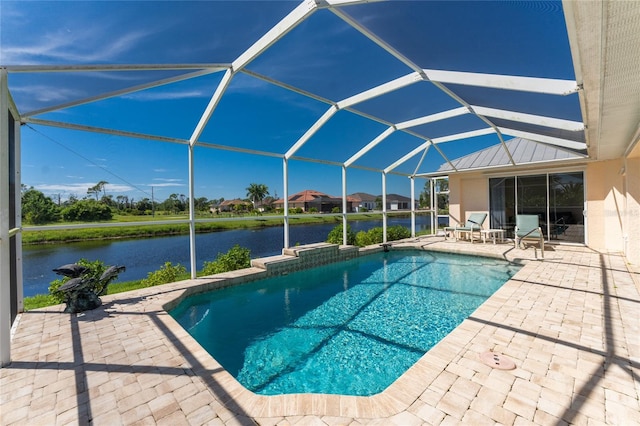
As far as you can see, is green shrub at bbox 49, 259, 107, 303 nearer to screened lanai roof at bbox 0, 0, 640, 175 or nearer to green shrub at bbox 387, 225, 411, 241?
screened lanai roof at bbox 0, 0, 640, 175

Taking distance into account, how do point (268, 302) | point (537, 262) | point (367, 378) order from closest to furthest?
point (367, 378) < point (268, 302) < point (537, 262)

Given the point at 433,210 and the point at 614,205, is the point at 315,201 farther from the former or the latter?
the point at 614,205

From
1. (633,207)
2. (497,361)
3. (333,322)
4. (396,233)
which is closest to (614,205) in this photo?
(633,207)

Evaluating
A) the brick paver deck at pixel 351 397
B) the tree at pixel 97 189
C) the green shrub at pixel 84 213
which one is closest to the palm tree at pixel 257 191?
the tree at pixel 97 189

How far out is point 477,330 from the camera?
3.68m

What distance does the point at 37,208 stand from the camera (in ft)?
19.6

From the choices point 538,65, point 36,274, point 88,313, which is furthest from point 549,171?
point 36,274

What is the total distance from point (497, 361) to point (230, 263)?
6.26m

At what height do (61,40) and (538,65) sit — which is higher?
(61,40)

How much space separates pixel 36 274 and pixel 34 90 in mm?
14602

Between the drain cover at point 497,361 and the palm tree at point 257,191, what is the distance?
54340 millimetres

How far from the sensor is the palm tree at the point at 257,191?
2202 inches

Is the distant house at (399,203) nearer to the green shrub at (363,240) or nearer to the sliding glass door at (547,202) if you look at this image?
the green shrub at (363,240)

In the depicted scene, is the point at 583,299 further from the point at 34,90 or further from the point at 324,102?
the point at 34,90
